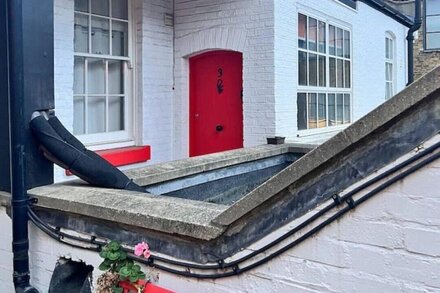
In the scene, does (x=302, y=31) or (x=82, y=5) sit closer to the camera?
(x=82, y=5)

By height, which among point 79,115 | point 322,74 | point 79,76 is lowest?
point 79,115

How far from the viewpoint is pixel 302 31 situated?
25.1ft

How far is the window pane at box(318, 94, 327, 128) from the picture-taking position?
8289 mm

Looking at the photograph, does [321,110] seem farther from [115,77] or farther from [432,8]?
[432,8]

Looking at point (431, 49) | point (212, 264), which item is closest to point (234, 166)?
point (212, 264)

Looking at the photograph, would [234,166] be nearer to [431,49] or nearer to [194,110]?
[194,110]

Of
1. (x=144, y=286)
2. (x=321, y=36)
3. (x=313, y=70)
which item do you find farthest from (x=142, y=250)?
(x=321, y=36)

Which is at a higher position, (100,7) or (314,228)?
(100,7)

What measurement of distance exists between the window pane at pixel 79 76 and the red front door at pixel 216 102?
1.83 meters

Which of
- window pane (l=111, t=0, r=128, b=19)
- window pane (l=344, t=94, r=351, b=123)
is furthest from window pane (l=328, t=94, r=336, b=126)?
window pane (l=111, t=0, r=128, b=19)

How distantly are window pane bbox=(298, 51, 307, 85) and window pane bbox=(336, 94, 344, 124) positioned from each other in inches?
67.6

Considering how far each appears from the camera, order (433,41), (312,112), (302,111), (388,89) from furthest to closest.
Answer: (433,41) < (388,89) < (312,112) < (302,111)

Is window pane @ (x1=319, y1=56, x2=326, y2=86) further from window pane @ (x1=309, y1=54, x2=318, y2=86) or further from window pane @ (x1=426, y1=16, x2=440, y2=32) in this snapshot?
window pane @ (x1=426, y1=16, x2=440, y2=32)

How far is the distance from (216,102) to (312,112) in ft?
5.92
